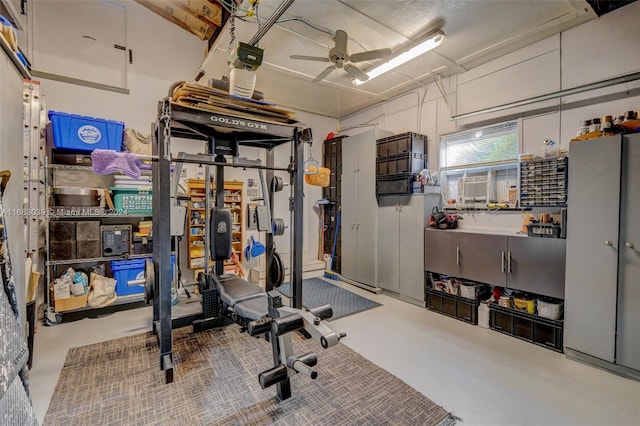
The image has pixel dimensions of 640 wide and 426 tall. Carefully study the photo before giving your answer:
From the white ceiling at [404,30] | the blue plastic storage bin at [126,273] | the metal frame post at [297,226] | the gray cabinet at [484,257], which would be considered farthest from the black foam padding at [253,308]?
the white ceiling at [404,30]

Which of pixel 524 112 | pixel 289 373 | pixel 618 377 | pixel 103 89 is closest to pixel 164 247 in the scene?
pixel 289 373

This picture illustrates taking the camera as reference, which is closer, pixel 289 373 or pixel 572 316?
pixel 289 373

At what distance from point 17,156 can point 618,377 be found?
4.95 metres

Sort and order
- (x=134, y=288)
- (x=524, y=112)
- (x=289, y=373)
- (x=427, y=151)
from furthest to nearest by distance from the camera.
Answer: (x=427, y=151), (x=134, y=288), (x=524, y=112), (x=289, y=373)

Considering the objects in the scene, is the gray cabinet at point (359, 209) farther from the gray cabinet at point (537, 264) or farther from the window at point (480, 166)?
the gray cabinet at point (537, 264)

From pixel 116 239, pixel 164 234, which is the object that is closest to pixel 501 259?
pixel 164 234

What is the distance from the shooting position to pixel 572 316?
2.61 meters

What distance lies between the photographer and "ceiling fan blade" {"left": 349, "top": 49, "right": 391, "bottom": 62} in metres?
2.92

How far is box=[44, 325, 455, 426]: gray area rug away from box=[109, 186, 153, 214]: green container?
1637 millimetres

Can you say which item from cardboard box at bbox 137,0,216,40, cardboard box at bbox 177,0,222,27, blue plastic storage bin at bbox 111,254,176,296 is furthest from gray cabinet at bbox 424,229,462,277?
cardboard box at bbox 137,0,216,40

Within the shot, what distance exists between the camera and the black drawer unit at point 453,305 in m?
3.41

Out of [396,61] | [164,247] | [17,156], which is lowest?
[164,247]

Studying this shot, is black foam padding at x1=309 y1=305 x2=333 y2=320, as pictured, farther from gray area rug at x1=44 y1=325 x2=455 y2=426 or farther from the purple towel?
the purple towel

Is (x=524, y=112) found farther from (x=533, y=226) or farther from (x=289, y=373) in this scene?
(x=289, y=373)
